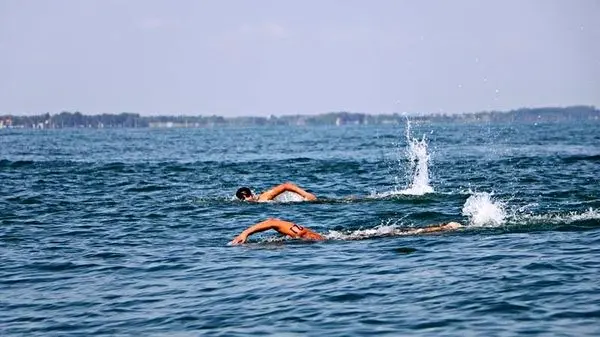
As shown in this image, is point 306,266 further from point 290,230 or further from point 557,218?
point 557,218

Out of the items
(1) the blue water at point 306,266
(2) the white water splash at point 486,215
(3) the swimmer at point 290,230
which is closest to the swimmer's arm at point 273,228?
(3) the swimmer at point 290,230

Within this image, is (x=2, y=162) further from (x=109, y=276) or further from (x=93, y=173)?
(x=109, y=276)

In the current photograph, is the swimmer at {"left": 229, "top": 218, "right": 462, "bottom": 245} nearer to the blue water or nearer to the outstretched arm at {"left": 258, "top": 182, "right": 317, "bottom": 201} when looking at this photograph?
the blue water

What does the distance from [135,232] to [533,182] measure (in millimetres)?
16189

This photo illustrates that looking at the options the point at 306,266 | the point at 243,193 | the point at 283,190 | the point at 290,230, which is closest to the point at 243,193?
the point at 243,193

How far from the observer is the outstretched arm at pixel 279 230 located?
17.2 m

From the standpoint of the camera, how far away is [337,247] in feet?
57.7

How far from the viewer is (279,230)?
17891mm

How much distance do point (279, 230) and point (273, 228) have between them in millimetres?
147

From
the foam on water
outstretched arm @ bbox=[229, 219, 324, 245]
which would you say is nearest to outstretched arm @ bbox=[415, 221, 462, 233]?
the foam on water

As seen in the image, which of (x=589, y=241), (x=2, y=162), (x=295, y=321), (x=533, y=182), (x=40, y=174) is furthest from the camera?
(x=2, y=162)

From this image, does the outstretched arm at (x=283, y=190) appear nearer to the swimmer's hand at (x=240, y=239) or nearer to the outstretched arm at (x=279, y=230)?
the outstretched arm at (x=279, y=230)

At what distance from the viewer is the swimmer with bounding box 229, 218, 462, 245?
56.5ft

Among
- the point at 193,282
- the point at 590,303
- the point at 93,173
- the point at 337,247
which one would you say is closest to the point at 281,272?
the point at 193,282
